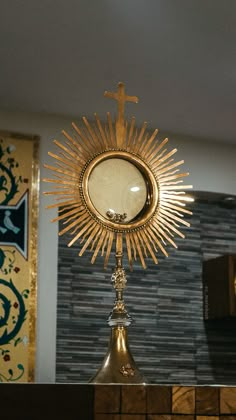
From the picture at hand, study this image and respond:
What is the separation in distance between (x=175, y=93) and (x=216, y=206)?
1.16 m

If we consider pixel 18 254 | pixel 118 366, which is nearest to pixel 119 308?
pixel 118 366

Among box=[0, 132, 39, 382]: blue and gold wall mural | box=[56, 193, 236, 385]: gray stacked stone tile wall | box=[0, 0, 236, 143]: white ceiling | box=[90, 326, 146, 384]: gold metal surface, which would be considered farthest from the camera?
box=[56, 193, 236, 385]: gray stacked stone tile wall

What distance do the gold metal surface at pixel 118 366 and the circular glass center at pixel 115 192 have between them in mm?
300

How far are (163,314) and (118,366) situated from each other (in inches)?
117

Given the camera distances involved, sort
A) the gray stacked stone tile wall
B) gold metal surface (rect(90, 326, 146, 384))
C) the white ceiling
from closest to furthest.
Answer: gold metal surface (rect(90, 326, 146, 384)) → the white ceiling → the gray stacked stone tile wall

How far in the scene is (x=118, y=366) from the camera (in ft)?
6.45

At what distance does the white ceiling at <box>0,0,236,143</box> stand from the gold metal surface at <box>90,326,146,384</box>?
182 centimetres

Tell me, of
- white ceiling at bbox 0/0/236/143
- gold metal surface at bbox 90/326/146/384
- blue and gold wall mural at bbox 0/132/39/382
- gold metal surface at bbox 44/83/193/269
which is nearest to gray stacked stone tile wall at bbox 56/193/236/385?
blue and gold wall mural at bbox 0/132/39/382

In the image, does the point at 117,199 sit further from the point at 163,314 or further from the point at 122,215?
the point at 163,314

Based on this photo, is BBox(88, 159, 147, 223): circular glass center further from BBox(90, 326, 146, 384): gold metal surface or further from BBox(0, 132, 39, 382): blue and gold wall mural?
BBox(0, 132, 39, 382): blue and gold wall mural

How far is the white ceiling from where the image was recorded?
136 inches

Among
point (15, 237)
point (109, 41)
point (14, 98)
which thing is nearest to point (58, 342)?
point (15, 237)

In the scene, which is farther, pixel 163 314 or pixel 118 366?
pixel 163 314

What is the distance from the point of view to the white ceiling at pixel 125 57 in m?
3.46
